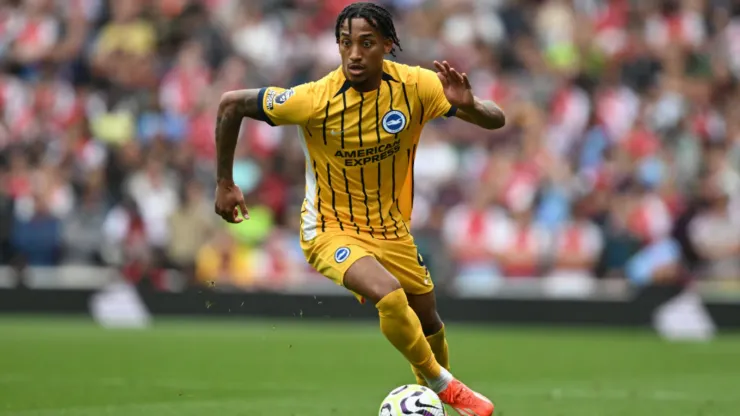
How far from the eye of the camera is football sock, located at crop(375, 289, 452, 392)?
7766mm

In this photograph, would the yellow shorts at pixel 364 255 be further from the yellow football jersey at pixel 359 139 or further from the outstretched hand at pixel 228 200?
the outstretched hand at pixel 228 200

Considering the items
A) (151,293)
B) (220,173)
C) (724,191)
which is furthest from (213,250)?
(220,173)

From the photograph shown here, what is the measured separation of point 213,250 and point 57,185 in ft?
9.61

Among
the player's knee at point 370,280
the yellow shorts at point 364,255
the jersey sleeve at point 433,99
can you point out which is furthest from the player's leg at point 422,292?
the jersey sleeve at point 433,99

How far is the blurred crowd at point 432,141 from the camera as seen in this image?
1808 centimetres

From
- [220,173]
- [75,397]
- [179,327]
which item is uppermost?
[220,173]

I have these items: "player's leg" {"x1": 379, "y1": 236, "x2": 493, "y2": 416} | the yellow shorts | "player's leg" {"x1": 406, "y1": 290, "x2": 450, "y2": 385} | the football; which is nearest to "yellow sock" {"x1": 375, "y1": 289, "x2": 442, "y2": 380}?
"player's leg" {"x1": 379, "y1": 236, "x2": 493, "y2": 416}

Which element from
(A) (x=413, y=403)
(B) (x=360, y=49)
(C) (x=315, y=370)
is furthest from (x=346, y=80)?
(C) (x=315, y=370)

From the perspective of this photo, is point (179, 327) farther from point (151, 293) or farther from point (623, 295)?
point (623, 295)

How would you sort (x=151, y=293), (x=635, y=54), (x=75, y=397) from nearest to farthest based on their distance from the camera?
1. (x=75, y=397)
2. (x=151, y=293)
3. (x=635, y=54)

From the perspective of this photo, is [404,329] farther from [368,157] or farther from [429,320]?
[368,157]

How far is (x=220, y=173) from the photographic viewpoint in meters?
8.27

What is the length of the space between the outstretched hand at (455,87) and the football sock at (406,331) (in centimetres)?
125

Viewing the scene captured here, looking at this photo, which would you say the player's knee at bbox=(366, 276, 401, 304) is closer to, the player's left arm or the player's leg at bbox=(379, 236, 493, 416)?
the player's leg at bbox=(379, 236, 493, 416)
